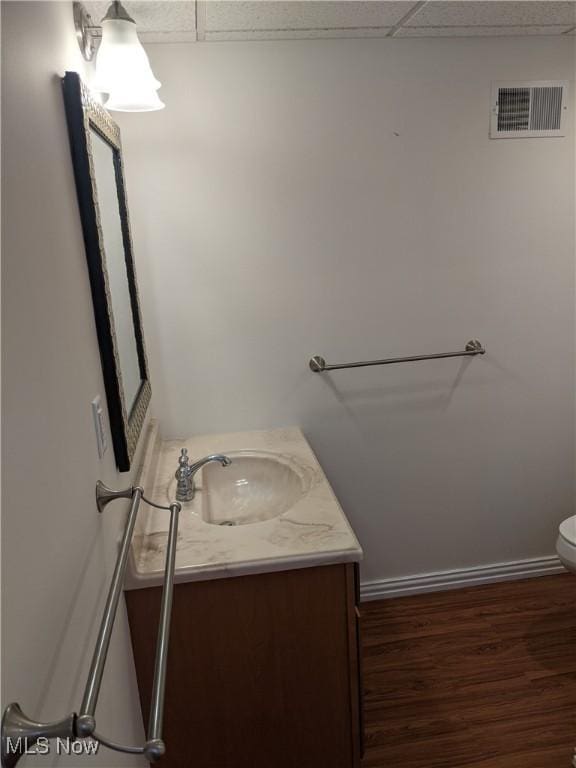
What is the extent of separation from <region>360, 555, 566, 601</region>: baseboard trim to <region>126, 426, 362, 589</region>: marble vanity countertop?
932mm

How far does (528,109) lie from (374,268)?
0.79 metres

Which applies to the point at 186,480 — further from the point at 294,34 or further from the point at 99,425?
the point at 294,34

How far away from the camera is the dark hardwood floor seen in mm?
1819

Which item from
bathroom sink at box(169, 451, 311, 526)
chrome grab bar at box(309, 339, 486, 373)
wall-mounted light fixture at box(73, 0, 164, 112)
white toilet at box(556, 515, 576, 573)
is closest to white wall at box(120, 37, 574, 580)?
chrome grab bar at box(309, 339, 486, 373)

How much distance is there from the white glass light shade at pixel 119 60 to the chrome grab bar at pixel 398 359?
116 cm

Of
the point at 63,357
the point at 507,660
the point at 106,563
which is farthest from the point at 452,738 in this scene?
the point at 63,357

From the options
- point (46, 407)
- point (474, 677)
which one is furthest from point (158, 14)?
point (474, 677)

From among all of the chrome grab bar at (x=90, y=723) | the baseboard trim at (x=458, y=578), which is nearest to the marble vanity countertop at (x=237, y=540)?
the chrome grab bar at (x=90, y=723)

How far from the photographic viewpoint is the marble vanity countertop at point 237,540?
1.42 metres

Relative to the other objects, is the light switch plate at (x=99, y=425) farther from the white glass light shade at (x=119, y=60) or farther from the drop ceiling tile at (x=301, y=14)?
the drop ceiling tile at (x=301, y=14)

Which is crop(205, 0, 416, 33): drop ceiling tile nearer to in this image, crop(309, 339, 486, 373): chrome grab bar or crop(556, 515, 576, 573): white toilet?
crop(309, 339, 486, 373): chrome grab bar

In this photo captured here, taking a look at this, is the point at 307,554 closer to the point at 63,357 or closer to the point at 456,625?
the point at 63,357

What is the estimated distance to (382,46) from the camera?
2.04m

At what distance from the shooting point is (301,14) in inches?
69.0
